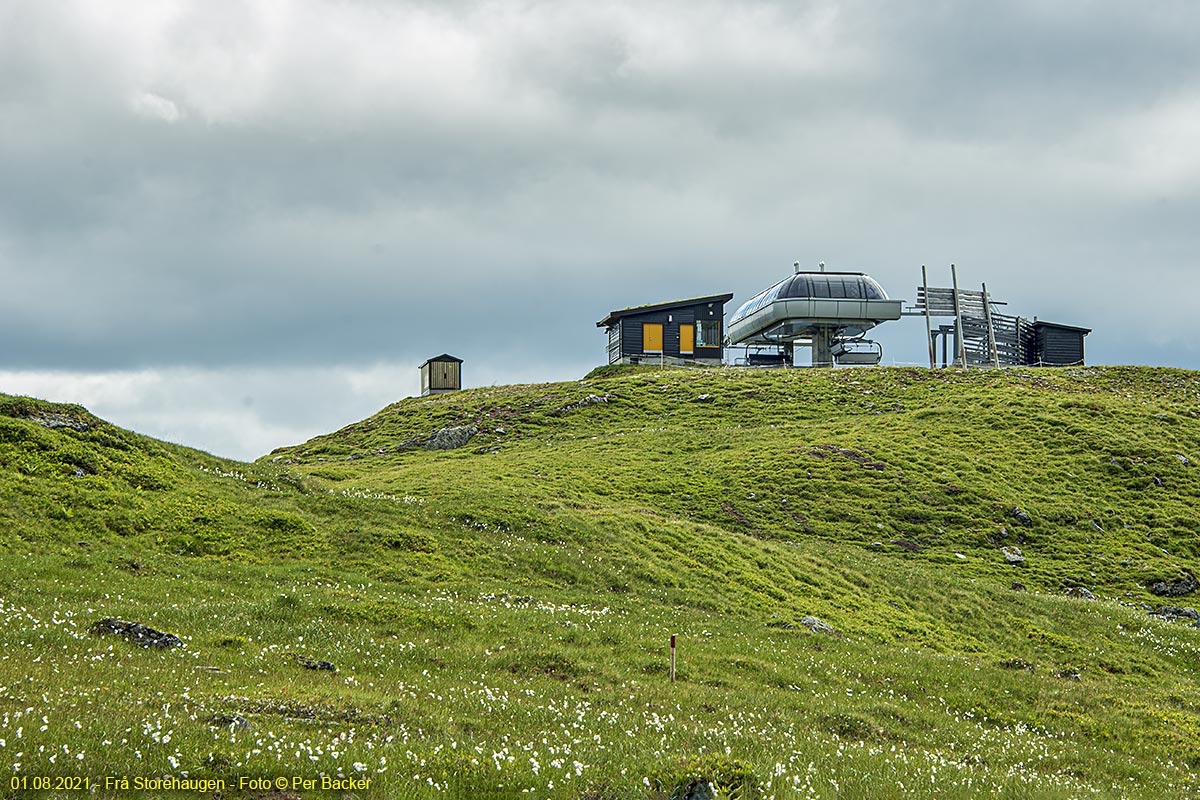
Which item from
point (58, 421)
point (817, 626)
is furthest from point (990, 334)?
point (58, 421)

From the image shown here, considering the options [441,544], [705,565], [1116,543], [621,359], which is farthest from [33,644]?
[621,359]

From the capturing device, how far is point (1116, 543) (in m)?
48.5

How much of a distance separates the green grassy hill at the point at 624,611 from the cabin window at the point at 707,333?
36.4 m

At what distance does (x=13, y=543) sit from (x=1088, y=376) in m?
93.2

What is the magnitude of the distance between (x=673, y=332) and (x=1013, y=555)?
61.7 m

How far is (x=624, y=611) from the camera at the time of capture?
27297 millimetres

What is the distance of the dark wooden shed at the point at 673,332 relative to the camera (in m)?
104

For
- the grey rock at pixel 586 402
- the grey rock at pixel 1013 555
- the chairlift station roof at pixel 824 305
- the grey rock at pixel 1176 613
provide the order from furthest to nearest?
the chairlift station roof at pixel 824 305 < the grey rock at pixel 586 402 < the grey rock at pixel 1013 555 < the grey rock at pixel 1176 613

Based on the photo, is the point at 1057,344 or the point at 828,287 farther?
the point at 1057,344

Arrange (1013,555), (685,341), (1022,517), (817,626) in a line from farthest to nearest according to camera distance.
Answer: (685,341) < (1022,517) < (1013,555) < (817,626)

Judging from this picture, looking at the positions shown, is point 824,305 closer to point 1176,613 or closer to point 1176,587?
point 1176,587

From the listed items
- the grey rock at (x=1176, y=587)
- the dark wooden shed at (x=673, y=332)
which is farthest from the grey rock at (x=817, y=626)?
the dark wooden shed at (x=673, y=332)

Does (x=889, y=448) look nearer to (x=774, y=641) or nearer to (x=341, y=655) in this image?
(x=774, y=641)

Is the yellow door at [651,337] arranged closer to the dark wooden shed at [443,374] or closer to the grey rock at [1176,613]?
the dark wooden shed at [443,374]
